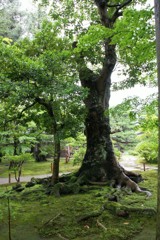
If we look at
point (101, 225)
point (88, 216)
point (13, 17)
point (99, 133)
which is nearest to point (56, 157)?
point (99, 133)

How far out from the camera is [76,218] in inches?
211

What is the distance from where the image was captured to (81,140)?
41.5 ft

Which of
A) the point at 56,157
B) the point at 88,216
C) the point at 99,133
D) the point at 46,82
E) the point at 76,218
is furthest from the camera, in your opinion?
the point at 99,133

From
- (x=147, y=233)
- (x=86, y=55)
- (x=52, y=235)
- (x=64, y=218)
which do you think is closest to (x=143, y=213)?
(x=147, y=233)

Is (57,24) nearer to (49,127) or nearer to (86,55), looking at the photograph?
(86,55)

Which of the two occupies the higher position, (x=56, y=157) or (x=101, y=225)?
(x=56, y=157)

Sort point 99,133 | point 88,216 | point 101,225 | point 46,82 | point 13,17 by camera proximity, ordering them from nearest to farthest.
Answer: point 101,225 < point 88,216 < point 46,82 < point 99,133 < point 13,17

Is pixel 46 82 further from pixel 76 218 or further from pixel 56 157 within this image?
pixel 76 218

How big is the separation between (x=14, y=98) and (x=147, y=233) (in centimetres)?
434

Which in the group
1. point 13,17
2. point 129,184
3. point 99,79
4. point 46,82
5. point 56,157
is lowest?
point 129,184

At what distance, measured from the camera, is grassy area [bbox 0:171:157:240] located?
4559mm

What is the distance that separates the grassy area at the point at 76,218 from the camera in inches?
179

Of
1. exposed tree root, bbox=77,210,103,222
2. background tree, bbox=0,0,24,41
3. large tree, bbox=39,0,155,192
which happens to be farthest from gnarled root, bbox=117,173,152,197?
background tree, bbox=0,0,24,41

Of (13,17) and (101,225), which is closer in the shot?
(101,225)
